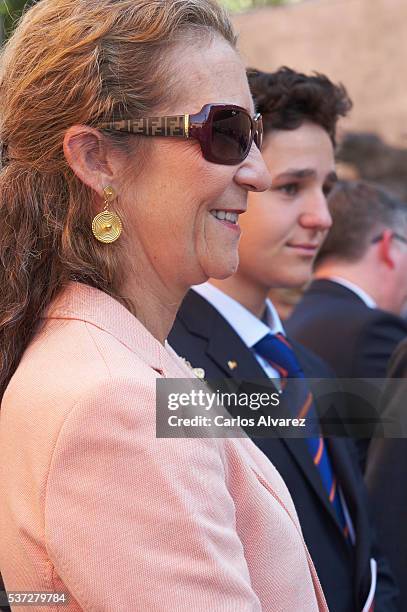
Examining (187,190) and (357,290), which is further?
(357,290)

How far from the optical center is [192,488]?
125 centimetres

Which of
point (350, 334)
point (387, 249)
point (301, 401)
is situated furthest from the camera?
point (387, 249)

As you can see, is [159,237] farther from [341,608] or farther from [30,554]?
[341,608]

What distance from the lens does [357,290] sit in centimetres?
388

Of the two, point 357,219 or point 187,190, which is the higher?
point 187,190

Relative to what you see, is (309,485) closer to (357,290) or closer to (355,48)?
(357,290)

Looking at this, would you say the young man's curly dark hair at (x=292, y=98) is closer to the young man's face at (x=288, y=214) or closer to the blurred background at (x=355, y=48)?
the young man's face at (x=288, y=214)

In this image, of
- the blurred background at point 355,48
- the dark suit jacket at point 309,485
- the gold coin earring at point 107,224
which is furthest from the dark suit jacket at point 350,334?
the blurred background at point 355,48

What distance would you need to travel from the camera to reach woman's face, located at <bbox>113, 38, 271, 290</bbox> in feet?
4.92

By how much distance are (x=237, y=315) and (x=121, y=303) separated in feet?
3.31

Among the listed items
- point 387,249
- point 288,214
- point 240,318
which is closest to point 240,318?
point 240,318

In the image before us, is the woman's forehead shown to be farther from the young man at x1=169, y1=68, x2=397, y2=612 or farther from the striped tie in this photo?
the striped tie

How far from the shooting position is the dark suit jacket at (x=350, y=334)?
3.47m

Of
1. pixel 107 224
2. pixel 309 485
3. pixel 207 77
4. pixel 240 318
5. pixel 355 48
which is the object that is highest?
pixel 355 48
